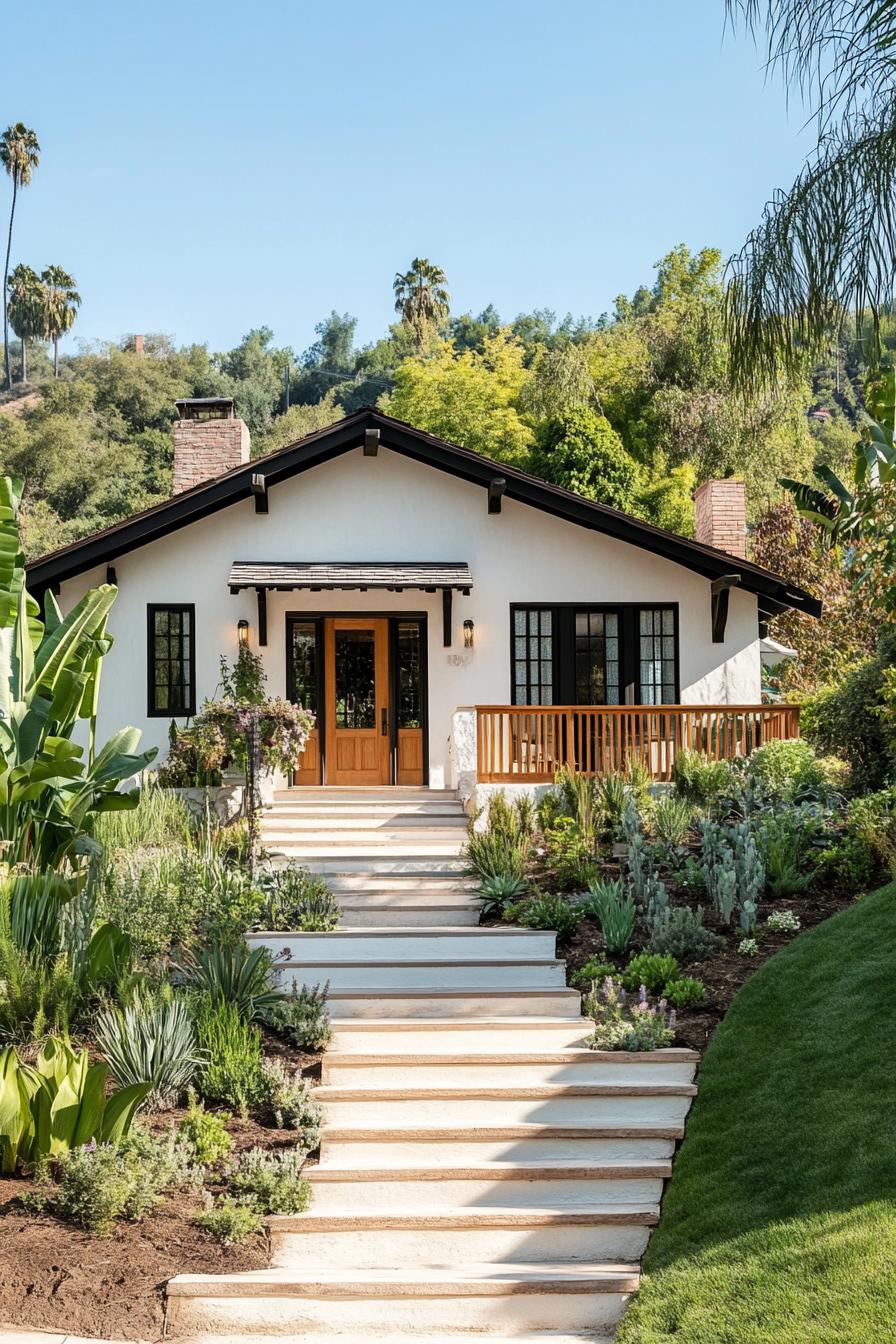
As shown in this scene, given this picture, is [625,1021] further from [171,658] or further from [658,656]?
[171,658]

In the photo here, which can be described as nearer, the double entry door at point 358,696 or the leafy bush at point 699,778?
the leafy bush at point 699,778

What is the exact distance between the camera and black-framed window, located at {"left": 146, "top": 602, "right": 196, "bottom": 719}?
1745cm

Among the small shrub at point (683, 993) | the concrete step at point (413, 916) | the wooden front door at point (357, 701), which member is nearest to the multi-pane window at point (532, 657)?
the wooden front door at point (357, 701)

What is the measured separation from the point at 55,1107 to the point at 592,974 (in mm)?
4465

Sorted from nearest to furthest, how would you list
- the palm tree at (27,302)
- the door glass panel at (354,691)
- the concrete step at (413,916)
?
the concrete step at (413,916) < the door glass panel at (354,691) < the palm tree at (27,302)

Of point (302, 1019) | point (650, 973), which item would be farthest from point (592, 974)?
point (302, 1019)

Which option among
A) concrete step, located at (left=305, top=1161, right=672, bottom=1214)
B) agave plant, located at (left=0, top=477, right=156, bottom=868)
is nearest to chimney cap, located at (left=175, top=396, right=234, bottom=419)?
agave plant, located at (left=0, top=477, right=156, bottom=868)

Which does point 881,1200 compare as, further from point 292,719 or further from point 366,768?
point 366,768

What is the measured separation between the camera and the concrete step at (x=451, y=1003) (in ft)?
32.0

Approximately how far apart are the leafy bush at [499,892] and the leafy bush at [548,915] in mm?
340

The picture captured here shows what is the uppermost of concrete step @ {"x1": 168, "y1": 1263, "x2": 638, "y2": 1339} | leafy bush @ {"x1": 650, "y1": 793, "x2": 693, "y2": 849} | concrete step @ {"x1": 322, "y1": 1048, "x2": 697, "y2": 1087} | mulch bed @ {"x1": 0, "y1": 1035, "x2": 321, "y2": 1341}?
leafy bush @ {"x1": 650, "y1": 793, "x2": 693, "y2": 849}

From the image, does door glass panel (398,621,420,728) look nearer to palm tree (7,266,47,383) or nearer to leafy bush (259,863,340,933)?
leafy bush (259,863,340,933)

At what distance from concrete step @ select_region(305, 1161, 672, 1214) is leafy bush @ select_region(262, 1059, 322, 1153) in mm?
239

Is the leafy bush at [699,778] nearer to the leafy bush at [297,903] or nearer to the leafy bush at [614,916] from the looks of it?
the leafy bush at [614,916]
